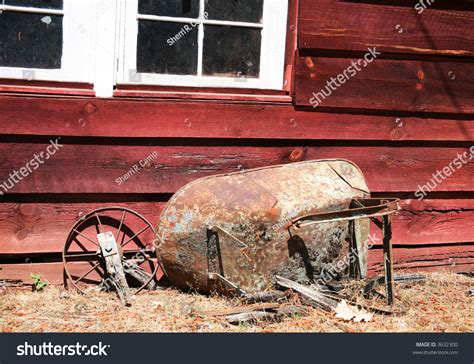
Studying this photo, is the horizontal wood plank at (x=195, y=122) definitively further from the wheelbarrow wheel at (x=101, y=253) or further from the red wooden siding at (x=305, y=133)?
the wheelbarrow wheel at (x=101, y=253)

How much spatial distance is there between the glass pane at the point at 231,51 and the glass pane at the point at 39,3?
1063 mm

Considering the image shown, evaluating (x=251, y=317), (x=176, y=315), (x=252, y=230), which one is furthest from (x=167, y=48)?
(x=251, y=317)

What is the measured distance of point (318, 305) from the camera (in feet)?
14.5

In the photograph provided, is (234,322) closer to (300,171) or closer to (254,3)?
(300,171)

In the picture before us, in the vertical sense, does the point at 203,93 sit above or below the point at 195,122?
above

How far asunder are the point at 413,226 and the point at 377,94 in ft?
3.73

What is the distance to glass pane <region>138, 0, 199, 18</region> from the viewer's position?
4910mm

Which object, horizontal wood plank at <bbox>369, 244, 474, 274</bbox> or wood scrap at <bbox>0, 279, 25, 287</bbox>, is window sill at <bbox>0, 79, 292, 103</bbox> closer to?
wood scrap at <bbox>0, 279, 25, 287</bbox>

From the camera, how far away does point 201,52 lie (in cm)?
504

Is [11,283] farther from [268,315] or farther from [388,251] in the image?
[388,251]

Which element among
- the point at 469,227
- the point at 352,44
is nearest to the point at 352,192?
the point at 352,44

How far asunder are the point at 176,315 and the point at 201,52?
6.37ft

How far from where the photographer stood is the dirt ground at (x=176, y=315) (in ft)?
13.7

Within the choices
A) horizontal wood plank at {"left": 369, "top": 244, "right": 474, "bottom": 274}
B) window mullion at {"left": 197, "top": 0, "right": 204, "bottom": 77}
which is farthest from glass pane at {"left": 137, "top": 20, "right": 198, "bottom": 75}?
horizontal wood plank at {"left": 369, "top": 244, "right": 474, "bottom": 274}
